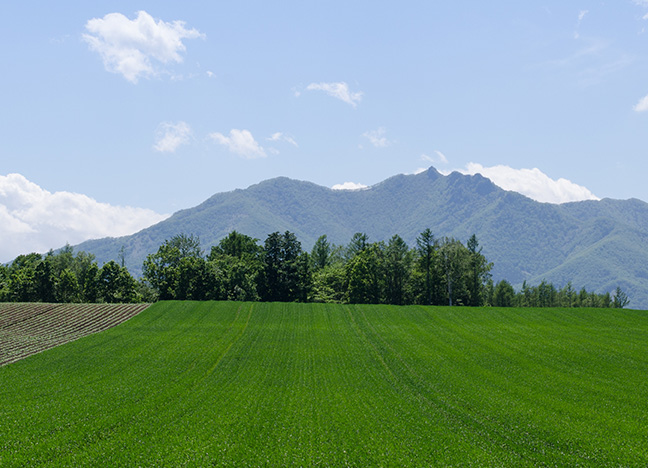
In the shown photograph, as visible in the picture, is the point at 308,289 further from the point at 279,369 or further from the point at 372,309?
the point at 279,369

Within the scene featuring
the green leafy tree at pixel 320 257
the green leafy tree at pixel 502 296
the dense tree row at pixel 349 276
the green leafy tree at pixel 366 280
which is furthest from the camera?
the green leafy tree at pixel 502 296

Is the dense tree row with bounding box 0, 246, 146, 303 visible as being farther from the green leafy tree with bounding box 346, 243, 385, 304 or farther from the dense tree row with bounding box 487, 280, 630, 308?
the dense tree row with bounding box 487, 280, 630, 308

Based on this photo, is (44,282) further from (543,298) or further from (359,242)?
(543,298)

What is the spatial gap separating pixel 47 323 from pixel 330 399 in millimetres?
55422

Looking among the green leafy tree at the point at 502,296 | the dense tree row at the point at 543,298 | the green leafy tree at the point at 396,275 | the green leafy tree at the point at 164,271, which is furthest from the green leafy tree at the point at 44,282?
the green leafy tree at the point at 502,296

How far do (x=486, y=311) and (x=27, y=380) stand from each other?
72.4m

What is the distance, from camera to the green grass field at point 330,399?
22906 mm

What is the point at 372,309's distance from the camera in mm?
85250

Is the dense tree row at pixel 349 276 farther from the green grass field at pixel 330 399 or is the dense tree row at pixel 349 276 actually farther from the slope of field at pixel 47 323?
the green grass field at pixel 330 399

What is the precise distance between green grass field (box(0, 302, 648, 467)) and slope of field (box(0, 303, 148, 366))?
3655 mm

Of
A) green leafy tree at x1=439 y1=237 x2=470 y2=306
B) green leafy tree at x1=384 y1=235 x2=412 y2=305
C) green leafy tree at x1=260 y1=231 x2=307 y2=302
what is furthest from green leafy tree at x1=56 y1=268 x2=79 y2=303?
green leafy tree at x1=439 y1=237 x2=470 y2=306

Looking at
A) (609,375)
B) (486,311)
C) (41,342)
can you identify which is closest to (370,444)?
(609,375)

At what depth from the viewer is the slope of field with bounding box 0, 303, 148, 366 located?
173 ft

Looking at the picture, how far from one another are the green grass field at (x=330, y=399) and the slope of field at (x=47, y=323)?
12.0 ft
